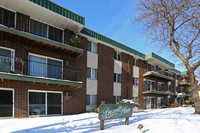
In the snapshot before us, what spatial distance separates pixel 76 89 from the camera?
13.1 meters

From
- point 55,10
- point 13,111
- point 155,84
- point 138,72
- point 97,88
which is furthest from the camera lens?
point 155,84

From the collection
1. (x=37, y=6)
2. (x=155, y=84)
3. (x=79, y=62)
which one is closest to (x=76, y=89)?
(x=79, y=62)

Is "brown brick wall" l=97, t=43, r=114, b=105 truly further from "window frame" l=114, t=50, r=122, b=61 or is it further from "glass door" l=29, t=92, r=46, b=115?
"glass door" l=29, t=92, r=46, b=115

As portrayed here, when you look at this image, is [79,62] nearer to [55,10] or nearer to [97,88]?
[97,88]

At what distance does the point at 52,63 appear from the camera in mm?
11812

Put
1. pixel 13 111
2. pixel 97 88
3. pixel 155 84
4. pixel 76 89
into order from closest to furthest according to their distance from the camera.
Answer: pixel 13 111
pixel 76 89
pixel 97 88
pixel 155 84

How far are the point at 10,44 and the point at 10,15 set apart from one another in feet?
7.08

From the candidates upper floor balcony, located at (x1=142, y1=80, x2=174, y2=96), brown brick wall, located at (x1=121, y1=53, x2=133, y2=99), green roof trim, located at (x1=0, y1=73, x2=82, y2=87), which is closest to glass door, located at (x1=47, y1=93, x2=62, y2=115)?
green roof trim, located at (x1=0, y1=73, x2=82, y2=87)

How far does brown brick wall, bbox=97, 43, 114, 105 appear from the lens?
15539 millimetres

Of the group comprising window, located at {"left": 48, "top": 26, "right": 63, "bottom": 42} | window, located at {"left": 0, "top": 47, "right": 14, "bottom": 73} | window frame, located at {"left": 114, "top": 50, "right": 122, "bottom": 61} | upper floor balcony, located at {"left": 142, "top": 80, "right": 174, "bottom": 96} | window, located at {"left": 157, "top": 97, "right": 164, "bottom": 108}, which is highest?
window, located at {"left": 48, "top": 26, "right": 63, "bottom": 42}

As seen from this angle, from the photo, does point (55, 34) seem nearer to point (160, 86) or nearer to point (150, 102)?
point (150, 102)

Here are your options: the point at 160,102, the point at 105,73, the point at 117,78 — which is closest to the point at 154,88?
the point at 160,102

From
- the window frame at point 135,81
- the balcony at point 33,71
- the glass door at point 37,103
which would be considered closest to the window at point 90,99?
the balcony at point 33,71

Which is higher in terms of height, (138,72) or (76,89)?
(138,72)
